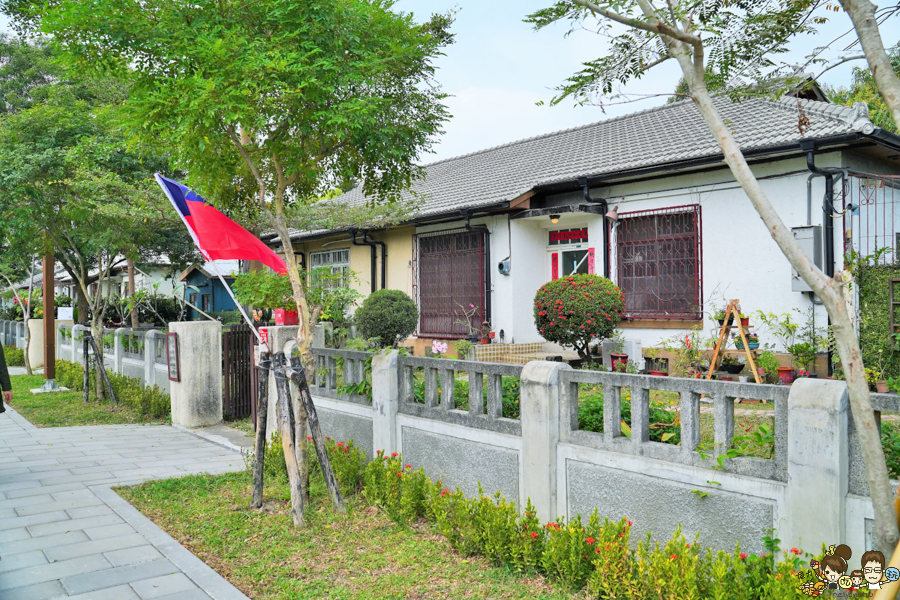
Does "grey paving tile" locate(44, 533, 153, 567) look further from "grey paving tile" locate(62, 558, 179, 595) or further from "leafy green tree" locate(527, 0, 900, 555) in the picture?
"leafy green tree" locate(527, 0, 900, 555)

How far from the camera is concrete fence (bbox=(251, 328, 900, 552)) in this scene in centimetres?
331

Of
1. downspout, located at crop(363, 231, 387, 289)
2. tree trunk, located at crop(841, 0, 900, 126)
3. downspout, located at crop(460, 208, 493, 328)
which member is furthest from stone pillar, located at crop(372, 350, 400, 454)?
downspout, located at crop(363, 231, 387, 289)

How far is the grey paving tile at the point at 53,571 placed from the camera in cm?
453

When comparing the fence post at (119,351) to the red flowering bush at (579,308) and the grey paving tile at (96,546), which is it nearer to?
the red flowering bush at (579,308)

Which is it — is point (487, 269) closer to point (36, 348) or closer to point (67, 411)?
point (67, 411)

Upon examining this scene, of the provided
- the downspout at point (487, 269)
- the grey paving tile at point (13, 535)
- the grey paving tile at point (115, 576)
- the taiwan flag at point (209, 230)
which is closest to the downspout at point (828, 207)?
the downspout at point (487, 269)

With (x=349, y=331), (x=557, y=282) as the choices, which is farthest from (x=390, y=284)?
(x=557, y=282)

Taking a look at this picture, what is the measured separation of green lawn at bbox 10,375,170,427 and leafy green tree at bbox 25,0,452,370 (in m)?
6.51

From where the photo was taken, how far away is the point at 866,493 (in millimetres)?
3230

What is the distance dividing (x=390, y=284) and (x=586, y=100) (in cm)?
1327

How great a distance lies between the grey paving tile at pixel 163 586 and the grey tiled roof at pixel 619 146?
833 centimetres

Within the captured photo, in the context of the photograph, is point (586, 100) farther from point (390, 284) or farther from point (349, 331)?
point (390, 284)

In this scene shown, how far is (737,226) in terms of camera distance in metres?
10.7

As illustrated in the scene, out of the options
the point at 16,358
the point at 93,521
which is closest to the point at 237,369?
the point at 93,521
